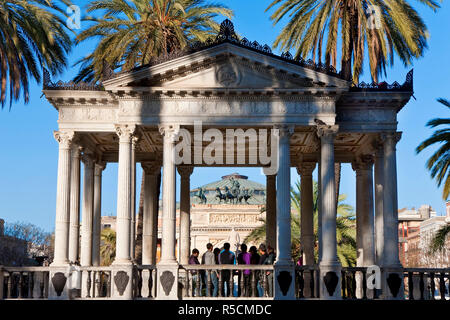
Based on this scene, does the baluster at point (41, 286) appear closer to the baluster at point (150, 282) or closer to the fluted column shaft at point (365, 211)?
the baluster at point (150, 282)

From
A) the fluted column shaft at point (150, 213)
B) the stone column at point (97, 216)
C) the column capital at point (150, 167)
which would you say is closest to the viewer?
the stone column at point (97, 216)

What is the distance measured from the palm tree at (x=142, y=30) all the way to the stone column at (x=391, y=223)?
14.5 m

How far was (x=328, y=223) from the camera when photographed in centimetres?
3094

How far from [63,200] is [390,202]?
15.3 metres

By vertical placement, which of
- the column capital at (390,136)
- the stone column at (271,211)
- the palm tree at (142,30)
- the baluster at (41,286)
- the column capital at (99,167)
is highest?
the palm tree at (142,30)

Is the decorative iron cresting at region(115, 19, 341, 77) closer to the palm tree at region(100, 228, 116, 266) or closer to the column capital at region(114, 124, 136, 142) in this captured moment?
the column capital at region(114, 124, 136, 142)

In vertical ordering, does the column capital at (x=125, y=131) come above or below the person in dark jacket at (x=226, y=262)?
above

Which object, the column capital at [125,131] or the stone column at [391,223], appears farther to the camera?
the column capital at [125,131]

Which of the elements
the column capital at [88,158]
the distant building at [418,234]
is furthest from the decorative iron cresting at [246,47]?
the distant building at [418,234]

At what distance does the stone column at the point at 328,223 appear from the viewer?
30016mm

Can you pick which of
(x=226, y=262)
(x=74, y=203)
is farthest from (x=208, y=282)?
(x=74, y=203)

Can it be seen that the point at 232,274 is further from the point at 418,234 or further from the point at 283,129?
the point at 418,234

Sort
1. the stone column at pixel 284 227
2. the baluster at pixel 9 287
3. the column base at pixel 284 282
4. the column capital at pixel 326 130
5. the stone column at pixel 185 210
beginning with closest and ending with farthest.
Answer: the column base at pixel 284 282 < the stone column at pixel 284 227 < the baluster at pixel 9 287 < the column capital at pixel 326 130 < the stone column at pixel 185 210
